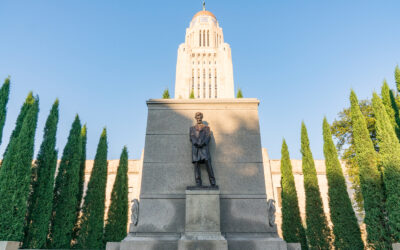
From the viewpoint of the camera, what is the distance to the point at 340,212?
1316cm

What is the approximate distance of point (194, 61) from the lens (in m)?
43.8

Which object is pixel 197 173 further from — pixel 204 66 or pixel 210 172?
pixel 204 66

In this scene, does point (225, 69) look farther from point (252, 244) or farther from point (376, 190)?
point (252, 244)

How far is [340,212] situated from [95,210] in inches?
550

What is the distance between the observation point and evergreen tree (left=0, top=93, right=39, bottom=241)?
11.1 metres

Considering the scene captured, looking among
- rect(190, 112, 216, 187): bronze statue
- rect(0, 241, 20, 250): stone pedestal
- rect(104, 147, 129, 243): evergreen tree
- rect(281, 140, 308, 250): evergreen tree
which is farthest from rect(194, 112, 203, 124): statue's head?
rect(104, 147, 129, 243): evergreen tree

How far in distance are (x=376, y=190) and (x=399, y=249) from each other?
589 centimetres

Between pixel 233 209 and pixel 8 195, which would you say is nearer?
pixel 233 209

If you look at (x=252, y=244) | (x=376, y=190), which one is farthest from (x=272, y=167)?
(x=252, y=244)

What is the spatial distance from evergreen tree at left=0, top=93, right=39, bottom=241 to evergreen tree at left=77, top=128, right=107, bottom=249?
3.30 m

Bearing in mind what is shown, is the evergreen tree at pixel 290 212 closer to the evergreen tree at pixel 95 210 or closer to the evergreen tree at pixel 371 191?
the evergreen tree at pixel 371 191

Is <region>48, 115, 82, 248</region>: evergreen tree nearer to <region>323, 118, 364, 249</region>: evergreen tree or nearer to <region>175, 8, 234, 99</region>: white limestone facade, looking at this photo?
<region>323, 118, 364, 249</region>: evergreen tree

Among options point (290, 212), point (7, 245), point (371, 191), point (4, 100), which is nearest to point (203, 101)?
point (7, 245)

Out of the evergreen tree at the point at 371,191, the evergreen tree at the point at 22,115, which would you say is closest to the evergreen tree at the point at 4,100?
the evergreen tree at the point at 22,115
